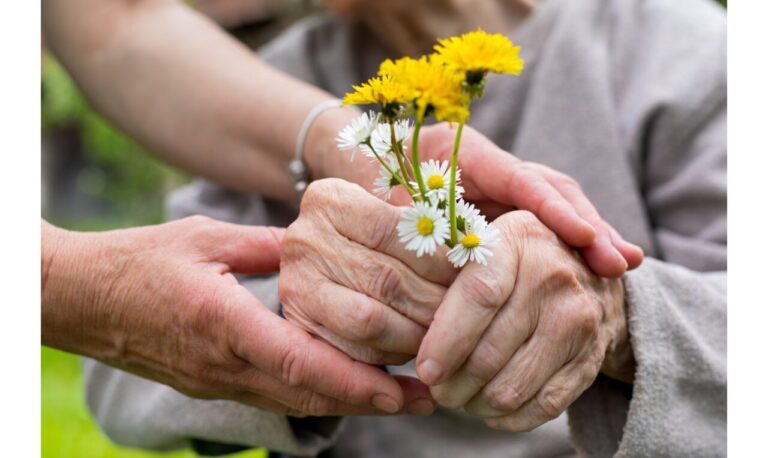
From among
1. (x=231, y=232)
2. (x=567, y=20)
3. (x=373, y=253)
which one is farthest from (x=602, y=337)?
(x=567, y=20)

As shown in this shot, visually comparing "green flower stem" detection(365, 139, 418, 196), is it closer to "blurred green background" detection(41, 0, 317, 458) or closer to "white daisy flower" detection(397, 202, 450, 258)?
"white daisy flower" detection(397, 202, 450, 258)

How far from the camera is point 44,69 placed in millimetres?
5840

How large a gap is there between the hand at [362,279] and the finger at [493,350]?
0.06 metres

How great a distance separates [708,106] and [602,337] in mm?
587

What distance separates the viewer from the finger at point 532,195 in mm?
866

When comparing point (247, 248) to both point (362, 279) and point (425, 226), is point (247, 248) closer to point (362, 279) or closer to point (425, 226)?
point (362, 279)

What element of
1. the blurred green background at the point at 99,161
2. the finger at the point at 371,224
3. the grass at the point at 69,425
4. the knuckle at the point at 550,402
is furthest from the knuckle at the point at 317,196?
the blurred green background at the point at 99,161

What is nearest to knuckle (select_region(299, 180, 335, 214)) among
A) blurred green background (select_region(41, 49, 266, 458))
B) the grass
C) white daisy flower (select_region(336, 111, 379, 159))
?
white daisy flower (select_region(336, 111, 379, 159))

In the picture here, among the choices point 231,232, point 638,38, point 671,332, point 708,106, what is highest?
point 638,38

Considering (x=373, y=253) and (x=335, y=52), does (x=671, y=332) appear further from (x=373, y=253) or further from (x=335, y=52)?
(x=335, y=52)

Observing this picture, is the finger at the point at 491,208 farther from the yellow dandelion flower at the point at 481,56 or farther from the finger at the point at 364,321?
the yellow dandelion flower at the point at 481,56

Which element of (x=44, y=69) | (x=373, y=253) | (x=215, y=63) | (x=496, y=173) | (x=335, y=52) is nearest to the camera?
(x=373, y=253)

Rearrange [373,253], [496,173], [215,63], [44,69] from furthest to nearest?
1. [44,69]
2. [215,63]
3. [496,173]
4. [373,253]

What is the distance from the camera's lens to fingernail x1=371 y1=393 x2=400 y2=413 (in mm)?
833
